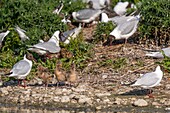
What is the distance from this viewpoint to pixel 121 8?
62.7ft

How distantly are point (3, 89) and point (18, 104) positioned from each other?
98cm

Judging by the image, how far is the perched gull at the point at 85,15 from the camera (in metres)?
17.3

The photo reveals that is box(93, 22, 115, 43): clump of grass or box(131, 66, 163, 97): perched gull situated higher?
box(93, 22, 115, 43): clump of grass

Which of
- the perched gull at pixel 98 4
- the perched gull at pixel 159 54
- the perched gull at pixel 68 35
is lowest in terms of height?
the perched gull at pixel 159 54

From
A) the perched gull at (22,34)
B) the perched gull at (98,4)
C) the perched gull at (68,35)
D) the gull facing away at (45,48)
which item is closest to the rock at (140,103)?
the gull facing away at (45,48)

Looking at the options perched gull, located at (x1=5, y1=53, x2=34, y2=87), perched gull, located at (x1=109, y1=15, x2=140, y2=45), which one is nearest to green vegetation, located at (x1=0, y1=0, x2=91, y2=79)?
perched gull, located at (x1=109, y1=15, x2=140, y2=45)

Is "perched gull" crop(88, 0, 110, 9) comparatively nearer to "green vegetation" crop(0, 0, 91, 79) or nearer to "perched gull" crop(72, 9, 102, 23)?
"perched gull" crop(72, 9, 102, 23)

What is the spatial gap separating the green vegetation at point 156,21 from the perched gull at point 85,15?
319cm

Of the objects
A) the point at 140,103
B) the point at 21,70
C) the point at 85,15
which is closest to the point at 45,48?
the point at 21,70

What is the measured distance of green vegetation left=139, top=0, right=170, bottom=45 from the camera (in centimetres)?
1405

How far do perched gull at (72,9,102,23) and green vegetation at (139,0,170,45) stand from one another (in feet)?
10.5

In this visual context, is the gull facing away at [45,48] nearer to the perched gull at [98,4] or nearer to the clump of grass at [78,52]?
the clump of grass at [78,52]

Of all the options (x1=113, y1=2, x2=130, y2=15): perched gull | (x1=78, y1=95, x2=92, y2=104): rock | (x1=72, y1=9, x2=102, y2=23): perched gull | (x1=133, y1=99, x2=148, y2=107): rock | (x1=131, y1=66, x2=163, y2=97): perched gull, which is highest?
(x1=113, y1=2, x2=130, y2=15): perched gull

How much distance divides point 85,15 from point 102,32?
8.32 ft
